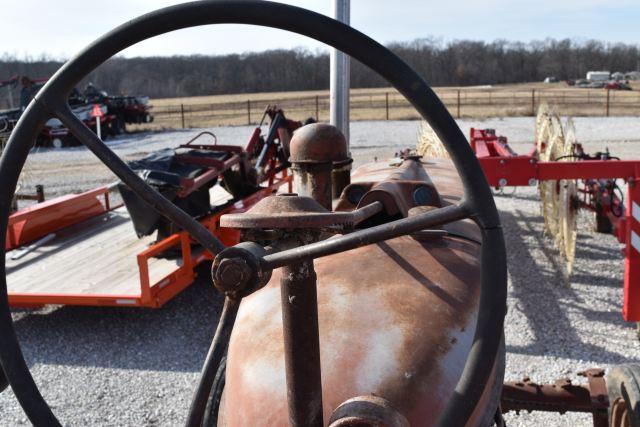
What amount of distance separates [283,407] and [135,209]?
4443 millimetres

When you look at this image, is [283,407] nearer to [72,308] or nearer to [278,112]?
[72,308]

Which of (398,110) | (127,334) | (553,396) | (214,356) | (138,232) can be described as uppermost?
(398,110)

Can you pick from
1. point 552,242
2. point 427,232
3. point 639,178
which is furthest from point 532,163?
point 427,232

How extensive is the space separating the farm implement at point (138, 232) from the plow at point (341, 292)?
8.28ft

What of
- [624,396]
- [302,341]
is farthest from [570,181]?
[302,341]

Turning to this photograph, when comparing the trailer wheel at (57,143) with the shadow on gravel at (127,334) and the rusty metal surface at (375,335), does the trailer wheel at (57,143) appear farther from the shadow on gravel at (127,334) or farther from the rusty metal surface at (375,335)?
the rusty metal surface at (375,335)

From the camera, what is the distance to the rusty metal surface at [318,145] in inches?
90.0

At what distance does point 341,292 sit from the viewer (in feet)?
5.66

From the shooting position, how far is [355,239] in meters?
0.97

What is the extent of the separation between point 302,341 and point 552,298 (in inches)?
186

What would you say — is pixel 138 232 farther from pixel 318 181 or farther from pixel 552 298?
pixel 318 181

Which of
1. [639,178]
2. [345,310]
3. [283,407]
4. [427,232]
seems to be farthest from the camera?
[639,178]

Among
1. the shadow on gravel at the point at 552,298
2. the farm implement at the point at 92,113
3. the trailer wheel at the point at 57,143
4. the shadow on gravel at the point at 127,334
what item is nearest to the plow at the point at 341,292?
the shadow on gravel at the point at 552,298

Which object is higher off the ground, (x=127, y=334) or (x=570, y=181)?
(x=570, y=181)
